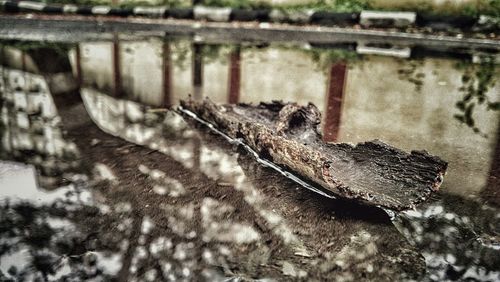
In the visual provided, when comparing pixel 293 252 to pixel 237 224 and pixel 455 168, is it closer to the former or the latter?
pixel 237 224

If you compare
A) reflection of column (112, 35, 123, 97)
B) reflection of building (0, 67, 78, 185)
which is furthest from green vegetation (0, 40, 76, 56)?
reflection of building (0, 67, 78, 185)

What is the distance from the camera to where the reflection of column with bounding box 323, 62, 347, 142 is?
136 inches

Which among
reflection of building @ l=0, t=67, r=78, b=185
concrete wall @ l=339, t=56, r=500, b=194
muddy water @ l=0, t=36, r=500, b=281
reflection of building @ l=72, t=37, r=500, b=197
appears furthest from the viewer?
reflection of building @ l=72, t=37, r=500, b=197

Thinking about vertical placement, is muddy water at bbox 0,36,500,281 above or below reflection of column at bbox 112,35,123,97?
below

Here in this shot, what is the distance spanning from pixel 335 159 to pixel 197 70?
314 cm

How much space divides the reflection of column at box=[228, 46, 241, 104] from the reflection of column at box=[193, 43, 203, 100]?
360mm

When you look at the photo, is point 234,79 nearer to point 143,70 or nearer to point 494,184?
point 143,70

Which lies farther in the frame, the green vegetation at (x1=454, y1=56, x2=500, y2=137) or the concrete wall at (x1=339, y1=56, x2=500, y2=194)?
the green vegetation at (x1=454, y1=56, x2=500, y2=137)

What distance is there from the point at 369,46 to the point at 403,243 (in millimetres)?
5435

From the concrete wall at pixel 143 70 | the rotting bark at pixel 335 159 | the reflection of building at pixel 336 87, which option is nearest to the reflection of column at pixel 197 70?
the reflection of building at pixel 336 87

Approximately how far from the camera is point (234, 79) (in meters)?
5.06

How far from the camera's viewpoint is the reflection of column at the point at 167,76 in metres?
4.16

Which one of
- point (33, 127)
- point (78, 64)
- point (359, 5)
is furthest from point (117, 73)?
point (359, 5)

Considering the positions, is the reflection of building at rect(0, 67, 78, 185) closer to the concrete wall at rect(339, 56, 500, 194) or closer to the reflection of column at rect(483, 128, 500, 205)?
the concrete wall at rect(339, 56, 500, 194)
